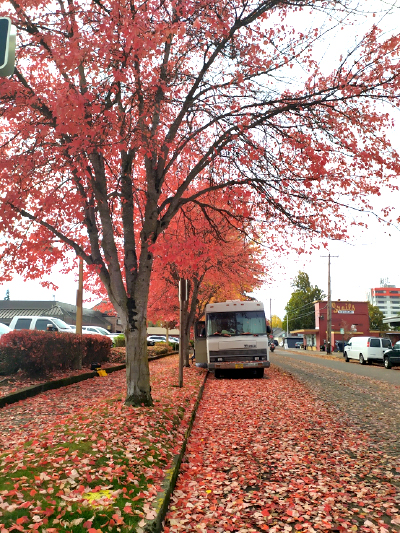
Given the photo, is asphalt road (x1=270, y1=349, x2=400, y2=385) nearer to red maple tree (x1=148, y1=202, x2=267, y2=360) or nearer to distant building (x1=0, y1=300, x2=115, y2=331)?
red maple tree (x1=148, y1=202, x2=267, y2=360)

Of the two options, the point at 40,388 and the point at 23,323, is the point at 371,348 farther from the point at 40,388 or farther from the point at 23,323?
the point at 40,388

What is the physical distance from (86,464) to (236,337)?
12.4 m

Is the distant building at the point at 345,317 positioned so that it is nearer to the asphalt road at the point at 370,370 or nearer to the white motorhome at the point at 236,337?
the asphalt road at the point at 370,370

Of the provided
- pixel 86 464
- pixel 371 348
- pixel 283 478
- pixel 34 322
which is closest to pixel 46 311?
pixel 34 322

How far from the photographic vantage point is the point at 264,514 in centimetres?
461

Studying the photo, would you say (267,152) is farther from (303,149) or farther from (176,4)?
(176,4)

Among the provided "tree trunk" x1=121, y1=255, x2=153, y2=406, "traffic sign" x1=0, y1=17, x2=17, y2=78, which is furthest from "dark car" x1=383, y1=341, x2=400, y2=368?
"traffic sign" x1=0, y1=17, x2=17, y2=78

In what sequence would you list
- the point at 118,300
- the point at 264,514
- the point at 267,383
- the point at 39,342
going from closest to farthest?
the point at 264,514
the point at 118,300
the point at 39,342
the point at 267,383

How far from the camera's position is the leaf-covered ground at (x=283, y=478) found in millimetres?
4473

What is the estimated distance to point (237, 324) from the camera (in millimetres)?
17812

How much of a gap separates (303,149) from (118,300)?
4.80 m

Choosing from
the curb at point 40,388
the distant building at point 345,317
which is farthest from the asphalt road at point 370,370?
the distant building at point 345,317

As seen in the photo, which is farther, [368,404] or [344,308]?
[344,308]

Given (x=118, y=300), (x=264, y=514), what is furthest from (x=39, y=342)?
(x=264, y=514)
